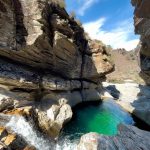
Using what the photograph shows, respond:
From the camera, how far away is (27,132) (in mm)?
17469

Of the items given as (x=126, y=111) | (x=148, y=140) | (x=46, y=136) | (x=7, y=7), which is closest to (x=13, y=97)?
(x=46, y=136)

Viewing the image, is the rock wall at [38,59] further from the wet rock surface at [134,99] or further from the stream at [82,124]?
the wet rock surface at [134,99]

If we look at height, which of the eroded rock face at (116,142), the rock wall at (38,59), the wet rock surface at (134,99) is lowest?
the eroded rock face at (116,142)

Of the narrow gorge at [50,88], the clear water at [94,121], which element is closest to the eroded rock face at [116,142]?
the narrow gorge at [50,88]

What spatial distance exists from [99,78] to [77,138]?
17701mm

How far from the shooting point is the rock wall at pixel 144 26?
1555cm

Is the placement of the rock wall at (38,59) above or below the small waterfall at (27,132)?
above

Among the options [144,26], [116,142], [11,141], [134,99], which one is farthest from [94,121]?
[134,99]

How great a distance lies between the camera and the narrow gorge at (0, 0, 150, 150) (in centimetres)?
1692

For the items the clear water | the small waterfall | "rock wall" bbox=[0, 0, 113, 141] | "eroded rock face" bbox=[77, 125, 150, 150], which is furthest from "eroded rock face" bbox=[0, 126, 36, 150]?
"eroded rock face" bbox=[77, 125, 150, 150]

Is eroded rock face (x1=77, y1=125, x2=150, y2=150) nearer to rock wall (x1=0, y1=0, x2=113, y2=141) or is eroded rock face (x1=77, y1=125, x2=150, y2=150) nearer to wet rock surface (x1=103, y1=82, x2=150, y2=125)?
rock wall (x1=0, y1=0, x2=113, y2=141)

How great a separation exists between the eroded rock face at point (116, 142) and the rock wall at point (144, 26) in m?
8.61

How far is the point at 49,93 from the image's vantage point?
25062 millimetres

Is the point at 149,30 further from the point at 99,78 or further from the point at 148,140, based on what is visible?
the point at 99,78
